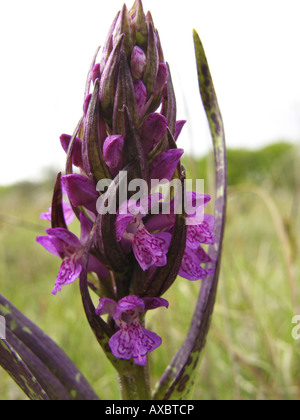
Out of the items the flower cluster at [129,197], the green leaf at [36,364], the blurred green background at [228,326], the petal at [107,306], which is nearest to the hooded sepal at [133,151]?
the flower cluster at [129,197]

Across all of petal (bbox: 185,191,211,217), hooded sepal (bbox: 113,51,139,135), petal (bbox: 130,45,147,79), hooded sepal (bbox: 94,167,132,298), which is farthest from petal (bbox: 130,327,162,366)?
petal (bbox: 130,45,147,79)

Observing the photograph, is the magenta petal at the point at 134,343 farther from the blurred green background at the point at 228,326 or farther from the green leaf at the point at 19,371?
the blurred green background at the point at 228,326

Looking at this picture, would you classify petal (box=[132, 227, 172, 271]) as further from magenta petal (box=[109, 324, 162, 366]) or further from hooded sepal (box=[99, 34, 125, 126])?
Answer: hooded sepal (box=[99, 34, 125, 126])

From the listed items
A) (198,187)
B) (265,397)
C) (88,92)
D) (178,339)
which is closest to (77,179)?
(88,92)
